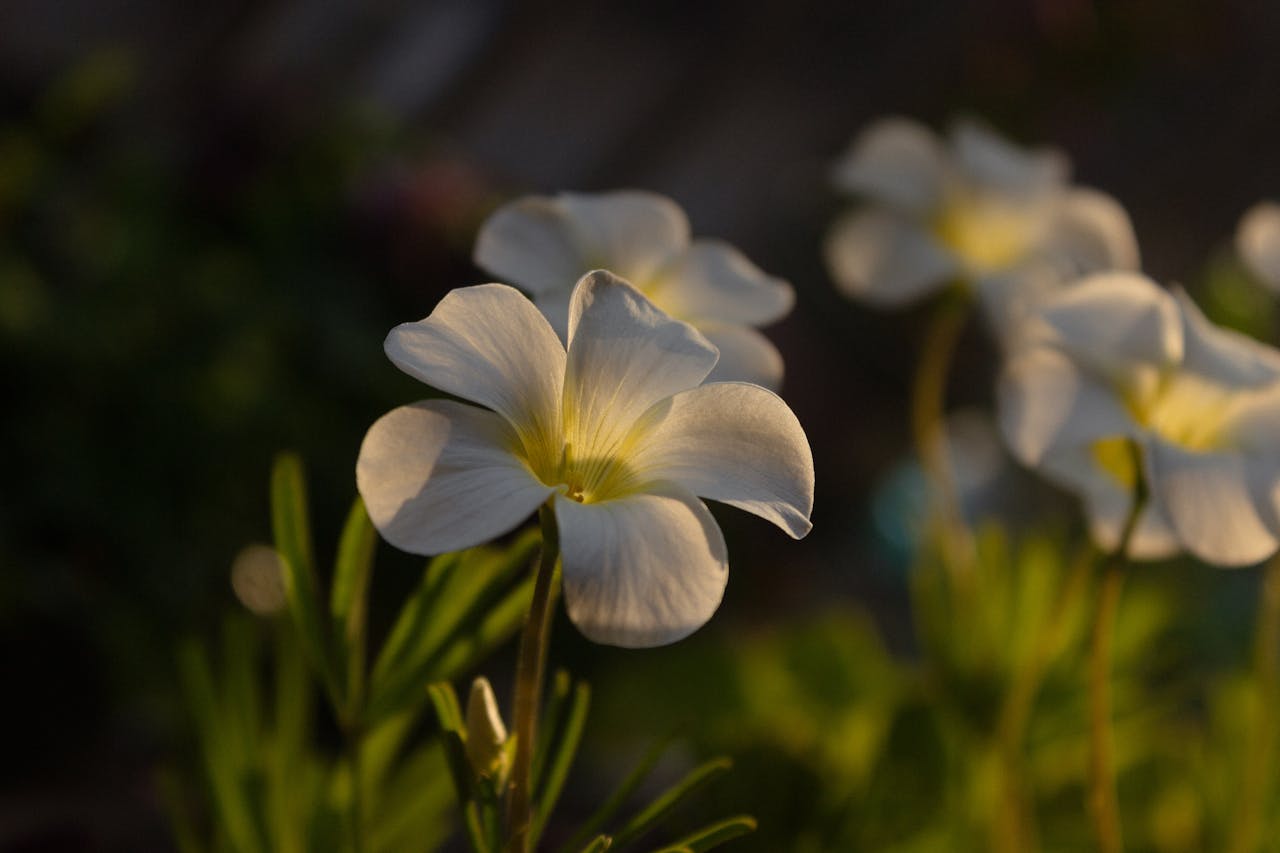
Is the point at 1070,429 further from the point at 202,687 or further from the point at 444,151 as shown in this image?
the point at 444,151

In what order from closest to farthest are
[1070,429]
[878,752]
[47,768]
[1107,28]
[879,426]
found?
[1070,429], [878,752], [47,768], [1107,28], [879,426]

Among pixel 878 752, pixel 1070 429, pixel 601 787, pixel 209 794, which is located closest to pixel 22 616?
pixel 601 787

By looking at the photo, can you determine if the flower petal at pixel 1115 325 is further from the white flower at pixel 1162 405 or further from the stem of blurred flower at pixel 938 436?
the stem of blurred flower at pixel 938 436

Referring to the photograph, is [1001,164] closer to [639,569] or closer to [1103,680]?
[1103,680]

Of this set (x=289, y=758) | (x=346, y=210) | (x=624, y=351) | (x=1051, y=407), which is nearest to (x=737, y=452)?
(x=624, y=351)

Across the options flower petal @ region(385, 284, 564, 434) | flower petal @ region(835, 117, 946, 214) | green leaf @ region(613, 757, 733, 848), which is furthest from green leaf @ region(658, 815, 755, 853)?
flower petal @ region(835, 117, 946, 214)

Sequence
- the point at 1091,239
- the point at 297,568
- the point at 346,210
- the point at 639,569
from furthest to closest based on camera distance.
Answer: the point at 346,210 → the point at 1091,239 → the point at 297,568 → the point at 639,569

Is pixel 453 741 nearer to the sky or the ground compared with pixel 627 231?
nearer to the ground
